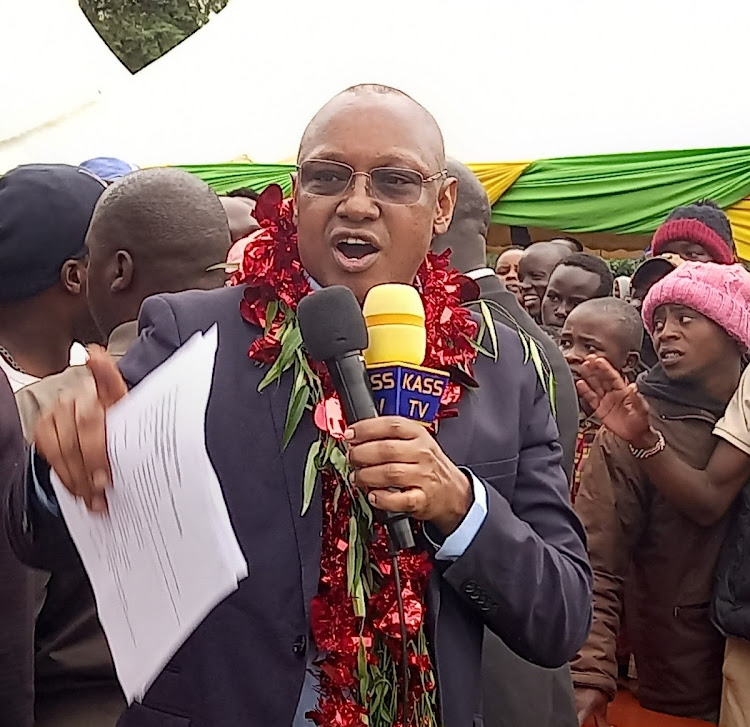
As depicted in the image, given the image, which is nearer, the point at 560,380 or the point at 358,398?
the point at 358,398

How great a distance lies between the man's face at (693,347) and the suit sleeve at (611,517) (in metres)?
0.31

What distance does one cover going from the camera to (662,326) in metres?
3.47

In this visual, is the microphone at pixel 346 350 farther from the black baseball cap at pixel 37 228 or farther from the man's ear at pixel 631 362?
the man's ear at pixel 631 362

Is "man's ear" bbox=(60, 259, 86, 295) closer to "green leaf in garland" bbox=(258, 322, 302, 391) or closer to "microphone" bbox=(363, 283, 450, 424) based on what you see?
"green leaf in garland" bbox=(258, 322, 302, 391)

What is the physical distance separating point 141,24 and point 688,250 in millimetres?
31329

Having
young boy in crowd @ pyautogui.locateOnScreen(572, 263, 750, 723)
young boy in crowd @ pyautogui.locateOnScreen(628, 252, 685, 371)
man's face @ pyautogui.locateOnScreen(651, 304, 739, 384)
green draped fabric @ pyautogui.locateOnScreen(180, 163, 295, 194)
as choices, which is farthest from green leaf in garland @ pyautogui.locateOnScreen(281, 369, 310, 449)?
green draped fabric @ pyautogui.locateOnScreen(180, 163, 295, 194)

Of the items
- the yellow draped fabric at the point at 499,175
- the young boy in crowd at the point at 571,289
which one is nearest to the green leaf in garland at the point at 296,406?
the young boy in crowd at the point at 571,289

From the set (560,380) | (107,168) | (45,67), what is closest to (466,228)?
(560,380)

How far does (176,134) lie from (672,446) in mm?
8843

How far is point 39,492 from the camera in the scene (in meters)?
1.66

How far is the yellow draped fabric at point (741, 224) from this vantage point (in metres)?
8.17

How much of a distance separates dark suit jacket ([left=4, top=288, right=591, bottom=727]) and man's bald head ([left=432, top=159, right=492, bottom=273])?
4.49ft

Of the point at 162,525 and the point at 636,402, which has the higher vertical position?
the point at 162,525

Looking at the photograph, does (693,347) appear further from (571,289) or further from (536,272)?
(536,272)
